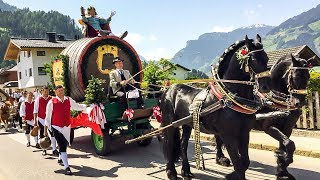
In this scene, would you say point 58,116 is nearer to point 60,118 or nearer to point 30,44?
point 60,118

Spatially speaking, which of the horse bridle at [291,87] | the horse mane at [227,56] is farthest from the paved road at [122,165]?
the horse mane at [227,56]

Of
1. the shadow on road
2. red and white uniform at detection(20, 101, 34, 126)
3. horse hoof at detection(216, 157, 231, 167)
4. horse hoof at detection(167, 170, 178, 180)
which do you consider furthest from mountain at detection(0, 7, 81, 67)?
horse hoof at detection(167, 170, 178, 180)

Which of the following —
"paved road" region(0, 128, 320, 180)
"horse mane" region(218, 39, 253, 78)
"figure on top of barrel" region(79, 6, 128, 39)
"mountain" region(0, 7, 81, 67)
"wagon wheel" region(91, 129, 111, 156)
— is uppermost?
"mountain" region(0, 7, 81, 67)

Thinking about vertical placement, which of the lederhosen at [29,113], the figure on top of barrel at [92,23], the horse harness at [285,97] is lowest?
the lederhosen at [29,113]

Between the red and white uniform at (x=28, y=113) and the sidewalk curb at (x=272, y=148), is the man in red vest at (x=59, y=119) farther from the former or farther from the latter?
the red and white uniform at (x=28, y=113)

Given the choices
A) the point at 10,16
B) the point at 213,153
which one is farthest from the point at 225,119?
the point at 10,16

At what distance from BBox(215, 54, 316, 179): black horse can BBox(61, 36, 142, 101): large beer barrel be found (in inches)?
193

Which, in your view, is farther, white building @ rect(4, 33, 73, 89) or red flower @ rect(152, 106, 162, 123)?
white building @ rect(4, 33, 73, 89)

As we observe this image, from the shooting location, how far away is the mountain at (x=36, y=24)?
146 m

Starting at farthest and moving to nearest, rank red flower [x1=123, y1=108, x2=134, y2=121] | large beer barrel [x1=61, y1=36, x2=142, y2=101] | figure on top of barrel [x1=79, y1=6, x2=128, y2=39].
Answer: figure on top of barrel [x1=79, y1=6, x2=128, y2=39], large beer barrel [x1=61, y1=36, x2=142, y2=101], red flower [x1=123, y1=108, x2=134, y2=121]

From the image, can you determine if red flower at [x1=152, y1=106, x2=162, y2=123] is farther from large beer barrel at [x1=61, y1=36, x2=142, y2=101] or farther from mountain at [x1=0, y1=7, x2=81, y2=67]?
mountain at [x1=0, y1=7, x2=81, y2=67]

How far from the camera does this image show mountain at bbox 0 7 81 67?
5753 inches

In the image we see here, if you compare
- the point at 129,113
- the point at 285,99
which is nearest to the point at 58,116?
the point at 129,113

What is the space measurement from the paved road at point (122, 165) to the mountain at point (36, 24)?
142 metres
